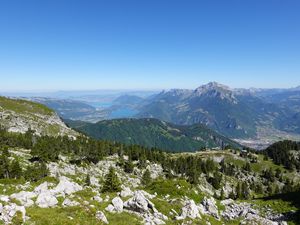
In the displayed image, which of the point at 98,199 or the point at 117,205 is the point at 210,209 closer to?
the point at 117,205

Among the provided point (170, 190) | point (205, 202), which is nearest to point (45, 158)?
point (170, 190)

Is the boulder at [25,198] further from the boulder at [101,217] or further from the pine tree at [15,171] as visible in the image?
the pine tree at [15,171]

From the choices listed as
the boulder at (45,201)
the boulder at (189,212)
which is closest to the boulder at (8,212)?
the boulder at (45,201)

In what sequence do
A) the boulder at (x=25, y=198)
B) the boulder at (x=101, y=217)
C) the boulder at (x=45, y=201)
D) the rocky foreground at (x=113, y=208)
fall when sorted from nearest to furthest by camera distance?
the rocky foreground at (x=113, y=208) → the boulder at (x=101, y=217) → the boulder at (x=25, y=198) → the boulder at (x=45, y=201)

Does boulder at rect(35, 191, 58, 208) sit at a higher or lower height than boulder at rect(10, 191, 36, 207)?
lower

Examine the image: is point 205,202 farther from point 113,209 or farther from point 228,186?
point 228,186

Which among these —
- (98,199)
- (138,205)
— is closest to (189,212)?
(138,205)

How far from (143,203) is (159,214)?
2.56 meters

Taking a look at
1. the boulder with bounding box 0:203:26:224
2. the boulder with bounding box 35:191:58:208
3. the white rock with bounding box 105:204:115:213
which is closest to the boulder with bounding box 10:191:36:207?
the boulder with bounding box 35:191:58:208

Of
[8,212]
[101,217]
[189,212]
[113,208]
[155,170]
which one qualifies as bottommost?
[155,170]

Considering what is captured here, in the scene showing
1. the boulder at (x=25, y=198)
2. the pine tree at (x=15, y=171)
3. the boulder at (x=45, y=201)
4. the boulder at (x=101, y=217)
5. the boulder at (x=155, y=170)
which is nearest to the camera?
the boulder at (x=101, y=217)

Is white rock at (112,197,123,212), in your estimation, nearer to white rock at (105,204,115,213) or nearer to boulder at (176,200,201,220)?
white rock at (105,204,115,213)

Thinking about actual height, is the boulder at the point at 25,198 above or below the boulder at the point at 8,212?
below

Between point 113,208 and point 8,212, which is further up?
point 8,212
